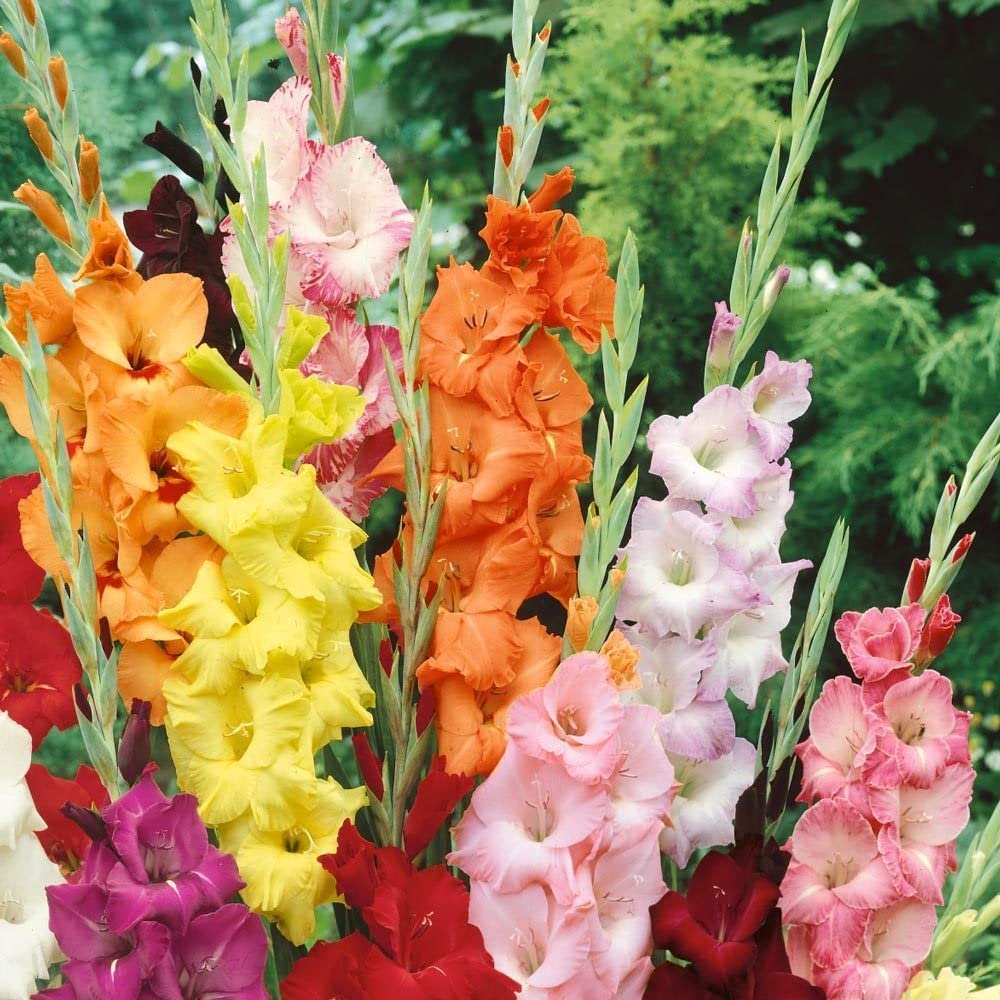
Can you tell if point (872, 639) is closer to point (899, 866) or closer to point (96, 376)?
point (899, 866)

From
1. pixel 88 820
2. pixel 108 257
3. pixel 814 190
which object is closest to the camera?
pixel 88 820

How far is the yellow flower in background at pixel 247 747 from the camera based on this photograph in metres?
0.68

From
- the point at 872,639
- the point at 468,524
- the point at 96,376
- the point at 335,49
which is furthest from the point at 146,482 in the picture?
the point at 872,639

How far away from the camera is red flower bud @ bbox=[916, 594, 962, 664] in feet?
2.46

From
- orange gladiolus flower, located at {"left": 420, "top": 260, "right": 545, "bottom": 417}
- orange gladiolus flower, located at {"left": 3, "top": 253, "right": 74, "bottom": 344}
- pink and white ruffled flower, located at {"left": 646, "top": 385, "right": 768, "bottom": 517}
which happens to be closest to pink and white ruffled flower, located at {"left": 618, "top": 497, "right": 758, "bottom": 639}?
pink and white ruffled flower, located at {"left": 646, "top": 385, "right": 768, "bottom": 517}

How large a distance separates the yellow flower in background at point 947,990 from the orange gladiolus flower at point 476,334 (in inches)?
15.1

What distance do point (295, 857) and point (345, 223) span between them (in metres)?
0.35

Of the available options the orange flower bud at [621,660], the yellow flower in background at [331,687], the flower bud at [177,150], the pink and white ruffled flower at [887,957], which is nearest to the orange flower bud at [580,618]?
the orange flower bud at [621,660]

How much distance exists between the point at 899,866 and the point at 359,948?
28 centimetres

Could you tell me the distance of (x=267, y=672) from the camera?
0.69 meters

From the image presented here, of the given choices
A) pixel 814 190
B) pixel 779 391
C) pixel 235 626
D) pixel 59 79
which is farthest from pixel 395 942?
pixel 814 190

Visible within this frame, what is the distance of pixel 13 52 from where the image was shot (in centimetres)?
74

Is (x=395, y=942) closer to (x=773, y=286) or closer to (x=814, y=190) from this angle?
(x=773, y=286)

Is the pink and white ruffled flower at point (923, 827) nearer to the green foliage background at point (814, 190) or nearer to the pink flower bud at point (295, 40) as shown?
the pink flower bud at point (295, 40)
